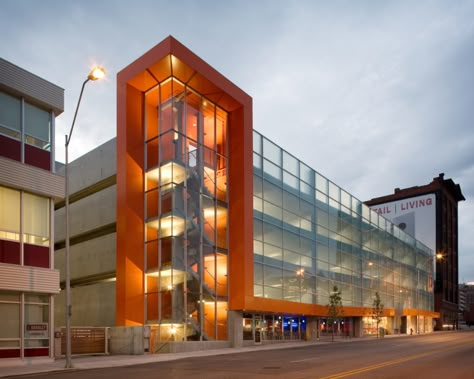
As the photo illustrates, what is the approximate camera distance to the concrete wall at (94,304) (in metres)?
36.4

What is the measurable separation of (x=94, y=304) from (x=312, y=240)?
65.3 feet

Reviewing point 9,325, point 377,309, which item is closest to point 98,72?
point 9,325

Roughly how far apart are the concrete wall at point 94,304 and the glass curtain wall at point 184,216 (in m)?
4.31

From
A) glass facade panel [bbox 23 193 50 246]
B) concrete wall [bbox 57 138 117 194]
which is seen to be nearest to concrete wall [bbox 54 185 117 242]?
concrete wall [bbox 57 138 117 194]

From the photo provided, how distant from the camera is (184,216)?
3334 centimetres

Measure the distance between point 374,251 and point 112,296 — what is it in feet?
118

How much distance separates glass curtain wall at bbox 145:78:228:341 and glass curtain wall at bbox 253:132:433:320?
3859mm

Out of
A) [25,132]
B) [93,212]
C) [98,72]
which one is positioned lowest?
[93,212]

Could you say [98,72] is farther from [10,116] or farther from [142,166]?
[142,166]

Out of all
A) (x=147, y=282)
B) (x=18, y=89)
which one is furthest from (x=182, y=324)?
(x=18, y=89)

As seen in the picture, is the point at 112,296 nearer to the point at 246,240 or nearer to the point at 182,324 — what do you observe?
the point at 182,324

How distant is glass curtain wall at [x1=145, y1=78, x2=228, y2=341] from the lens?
32.6 metres

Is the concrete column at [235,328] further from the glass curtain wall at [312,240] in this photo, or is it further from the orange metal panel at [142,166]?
the glass curtain wall at [312,240]

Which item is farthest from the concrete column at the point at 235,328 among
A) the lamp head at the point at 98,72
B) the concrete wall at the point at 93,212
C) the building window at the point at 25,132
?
the lamp head at the point at 98,72
